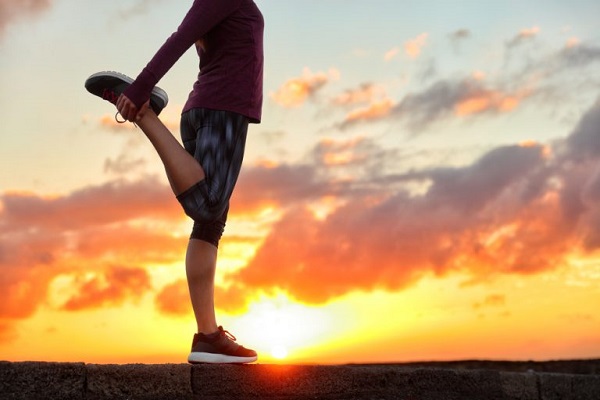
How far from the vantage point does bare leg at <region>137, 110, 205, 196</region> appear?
3.79 metres

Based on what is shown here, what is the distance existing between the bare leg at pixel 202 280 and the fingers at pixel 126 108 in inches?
30.3

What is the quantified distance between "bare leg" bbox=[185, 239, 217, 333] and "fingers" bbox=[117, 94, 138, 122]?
2.53ft

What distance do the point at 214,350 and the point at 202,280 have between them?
39cm

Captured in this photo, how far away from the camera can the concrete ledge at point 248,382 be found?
11.5 feet

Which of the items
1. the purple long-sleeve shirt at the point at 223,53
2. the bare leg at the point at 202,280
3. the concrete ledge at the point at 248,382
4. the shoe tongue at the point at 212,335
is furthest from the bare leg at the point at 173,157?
the concrete ledge at the point at 248,382

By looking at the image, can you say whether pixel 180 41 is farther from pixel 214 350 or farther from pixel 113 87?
pixel 214 350

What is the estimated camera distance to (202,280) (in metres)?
4.09

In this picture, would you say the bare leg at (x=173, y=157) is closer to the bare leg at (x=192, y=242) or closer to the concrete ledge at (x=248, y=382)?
the bare leg at (x=192, y=242)

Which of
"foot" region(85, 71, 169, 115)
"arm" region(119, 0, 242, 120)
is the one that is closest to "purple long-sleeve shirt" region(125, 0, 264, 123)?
"arm" region(119, 0, 242, 120)

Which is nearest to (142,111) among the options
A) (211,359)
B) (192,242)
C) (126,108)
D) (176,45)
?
(126,108)

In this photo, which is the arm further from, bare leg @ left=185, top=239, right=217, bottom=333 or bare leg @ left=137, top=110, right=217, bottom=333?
bare leg @ left=185, top=239, right=217, bottom=333

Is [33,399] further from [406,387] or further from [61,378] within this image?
[406,387]

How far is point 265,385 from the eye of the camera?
4.18m

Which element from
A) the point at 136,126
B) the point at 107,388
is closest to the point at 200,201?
the point at 136,126
